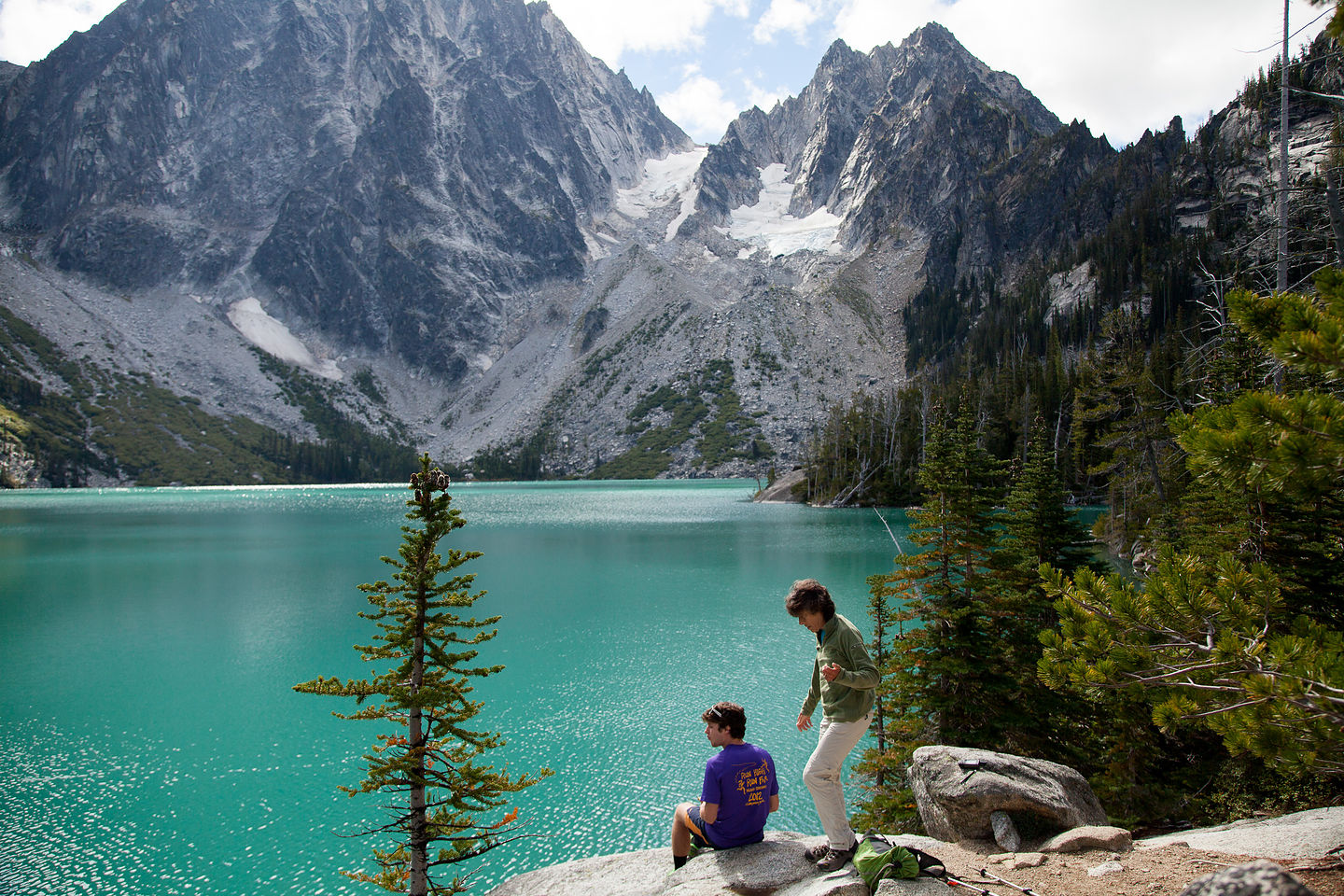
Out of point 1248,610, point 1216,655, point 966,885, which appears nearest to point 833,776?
point 966,885

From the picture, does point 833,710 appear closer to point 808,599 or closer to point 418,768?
point 808,599

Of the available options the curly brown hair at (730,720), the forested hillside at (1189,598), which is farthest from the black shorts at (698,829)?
the forested hillside at (1189,598)

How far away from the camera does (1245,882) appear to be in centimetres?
319

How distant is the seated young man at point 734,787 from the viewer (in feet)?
25.4

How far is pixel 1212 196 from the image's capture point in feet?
438

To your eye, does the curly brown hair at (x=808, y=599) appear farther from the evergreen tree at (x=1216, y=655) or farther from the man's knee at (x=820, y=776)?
the evergreen tree at (x=1216, y=655)

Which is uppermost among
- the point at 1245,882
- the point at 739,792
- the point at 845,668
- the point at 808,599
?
the point at 808,599

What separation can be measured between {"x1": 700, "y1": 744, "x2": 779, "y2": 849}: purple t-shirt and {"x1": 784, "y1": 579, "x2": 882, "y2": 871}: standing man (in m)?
0.62

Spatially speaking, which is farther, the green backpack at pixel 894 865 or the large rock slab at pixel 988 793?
the large rock slab at pixel 988 793

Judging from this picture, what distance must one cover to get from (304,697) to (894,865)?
26828mm

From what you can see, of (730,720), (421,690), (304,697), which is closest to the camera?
(730,720)

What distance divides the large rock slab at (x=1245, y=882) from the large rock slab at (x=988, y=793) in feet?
24.7

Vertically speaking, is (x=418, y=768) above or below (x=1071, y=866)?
above

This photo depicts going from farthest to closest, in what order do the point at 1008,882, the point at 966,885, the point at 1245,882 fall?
the point at 1008,882 < the point at 966,885 < the point at 1245,882
